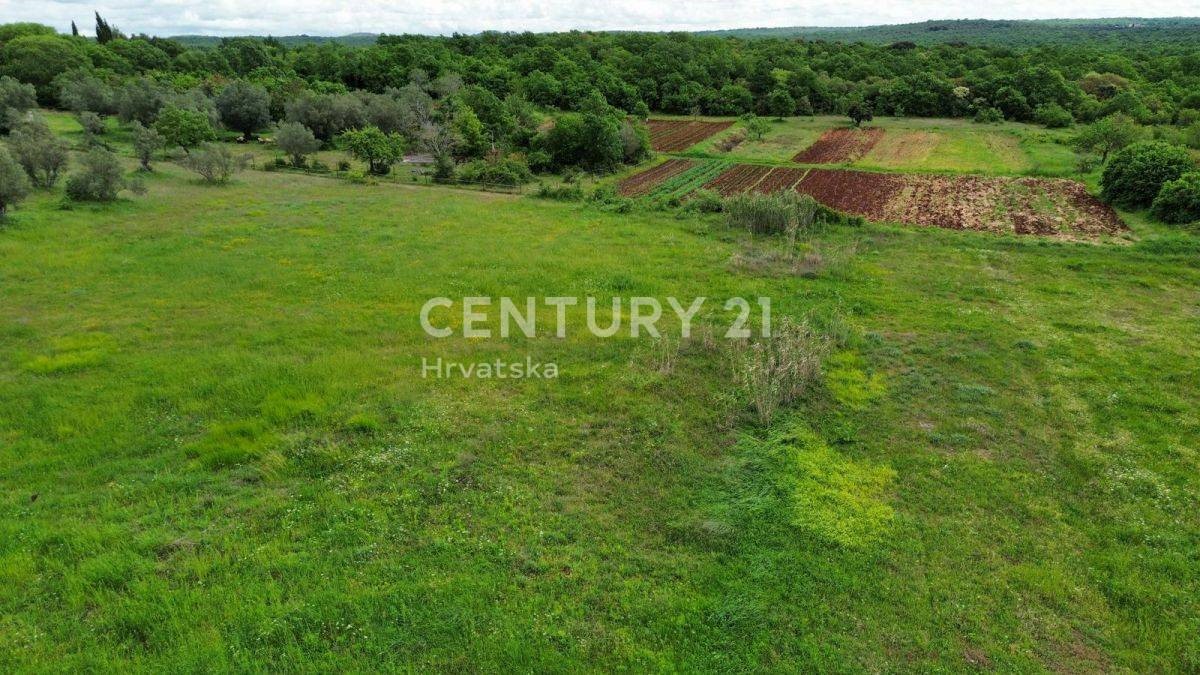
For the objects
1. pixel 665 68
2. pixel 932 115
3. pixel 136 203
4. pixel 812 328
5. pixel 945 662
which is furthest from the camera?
pixel 665 68

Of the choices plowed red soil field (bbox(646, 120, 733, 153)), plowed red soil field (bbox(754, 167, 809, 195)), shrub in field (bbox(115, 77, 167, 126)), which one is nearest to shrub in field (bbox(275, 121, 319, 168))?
shrub in field (bbox(115, 77, 167, 126))

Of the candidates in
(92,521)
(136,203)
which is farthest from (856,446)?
(136,203)

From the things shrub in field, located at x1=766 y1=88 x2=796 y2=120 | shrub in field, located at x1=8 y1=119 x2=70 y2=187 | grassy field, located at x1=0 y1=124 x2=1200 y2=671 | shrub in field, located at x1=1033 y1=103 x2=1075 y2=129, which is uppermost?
shrub in field, located at x1=766 y1=88 x2=796 y2=120

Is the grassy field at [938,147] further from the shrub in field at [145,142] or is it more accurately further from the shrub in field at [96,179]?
the shrub in field at [96,179]

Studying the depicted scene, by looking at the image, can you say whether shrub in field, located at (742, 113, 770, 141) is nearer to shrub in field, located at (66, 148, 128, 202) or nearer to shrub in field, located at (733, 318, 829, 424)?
shrub in field, located at (733, 318, 829, 424)

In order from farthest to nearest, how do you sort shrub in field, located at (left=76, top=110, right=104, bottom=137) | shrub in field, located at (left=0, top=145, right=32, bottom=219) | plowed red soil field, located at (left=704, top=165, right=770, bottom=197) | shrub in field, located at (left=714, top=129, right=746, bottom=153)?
shrub in field, located at (left=714, top=129, right=746, bottom=153) < shrub in field, located at (left=76, top=110, right=104, bottom=137) < plowed red soil field, located at (left=704, top=165, right=770, bottom=197) < shrub in field, located at (left=0, top=145, right=32, bottom=219)

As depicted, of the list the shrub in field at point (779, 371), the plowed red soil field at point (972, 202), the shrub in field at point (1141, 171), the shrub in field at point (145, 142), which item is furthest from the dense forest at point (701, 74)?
the shrub in field at point (779, 371)

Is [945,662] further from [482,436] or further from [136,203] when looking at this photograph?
[136,203]
